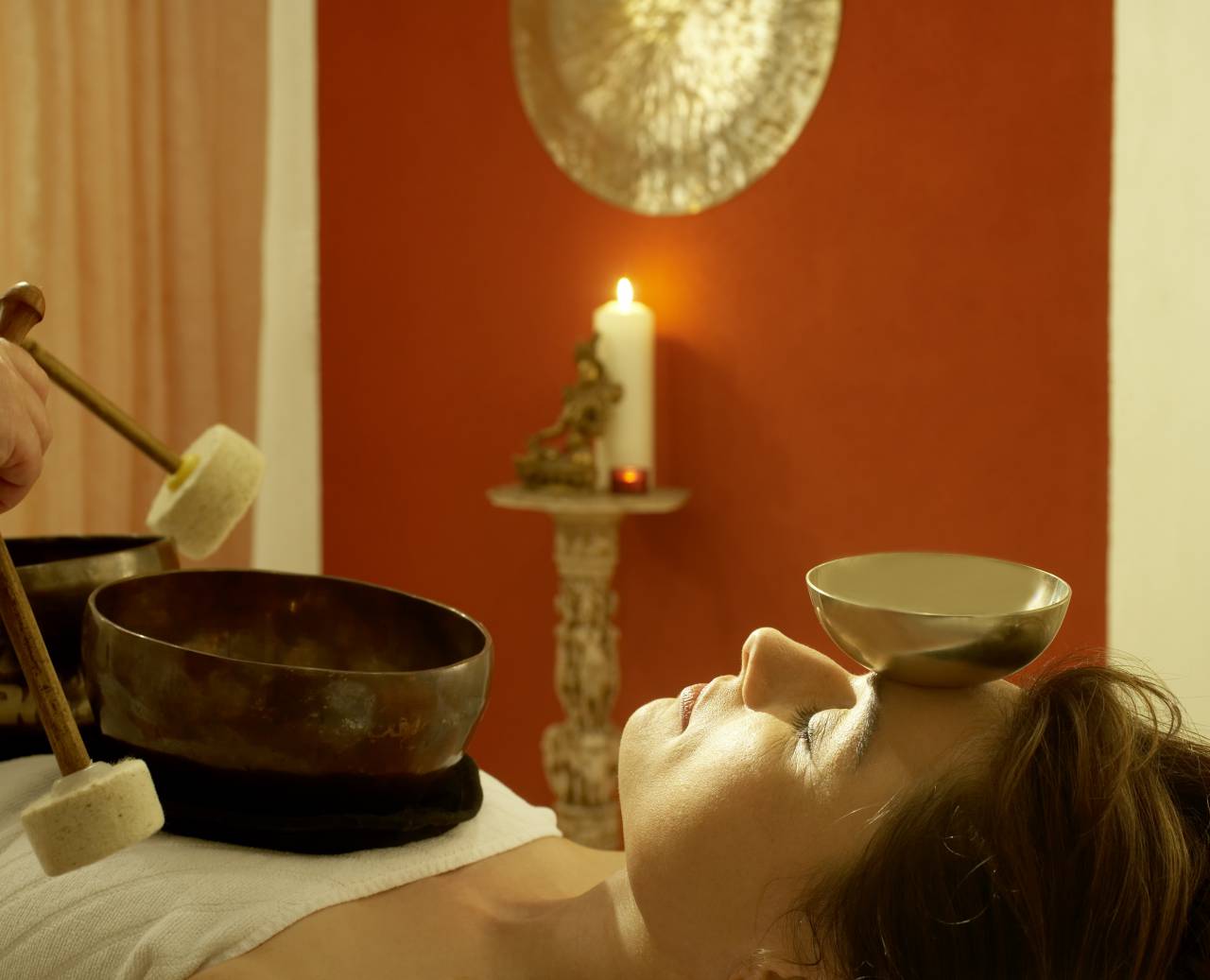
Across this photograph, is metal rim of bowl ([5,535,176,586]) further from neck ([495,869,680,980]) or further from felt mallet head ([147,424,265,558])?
neck ([495,869,680,980])

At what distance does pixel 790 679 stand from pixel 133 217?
6.66ft

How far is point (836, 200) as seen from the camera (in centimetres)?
221

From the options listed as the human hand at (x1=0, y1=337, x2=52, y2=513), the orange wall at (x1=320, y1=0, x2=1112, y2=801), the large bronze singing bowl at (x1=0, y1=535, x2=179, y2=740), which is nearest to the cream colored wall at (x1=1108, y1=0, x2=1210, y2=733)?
the orange wall at (x1=320, y1=0, x2=1112, y2=801)

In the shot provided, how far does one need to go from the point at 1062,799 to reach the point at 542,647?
206 cm

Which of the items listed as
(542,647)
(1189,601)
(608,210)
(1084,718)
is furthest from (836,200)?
(1084,718)

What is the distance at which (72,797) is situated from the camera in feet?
2.17

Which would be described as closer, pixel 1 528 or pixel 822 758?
pixel 822 758

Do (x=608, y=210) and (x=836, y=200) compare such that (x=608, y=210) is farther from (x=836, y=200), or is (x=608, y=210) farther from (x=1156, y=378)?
(x=1156, y=378)

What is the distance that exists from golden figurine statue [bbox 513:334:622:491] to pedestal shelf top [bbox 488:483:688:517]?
0.08ft

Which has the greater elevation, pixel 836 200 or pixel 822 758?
pixel 836 200

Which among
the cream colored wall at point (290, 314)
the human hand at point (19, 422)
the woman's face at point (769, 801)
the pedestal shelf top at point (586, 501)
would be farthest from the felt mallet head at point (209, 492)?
the cream colored wall at point (290, 314)

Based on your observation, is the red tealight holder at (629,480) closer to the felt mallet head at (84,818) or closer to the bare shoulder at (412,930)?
the bare shoulder at (412,930)

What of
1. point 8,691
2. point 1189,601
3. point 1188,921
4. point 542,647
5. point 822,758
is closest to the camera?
point 1188,921

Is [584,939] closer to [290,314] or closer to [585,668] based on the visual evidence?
[585,668]
